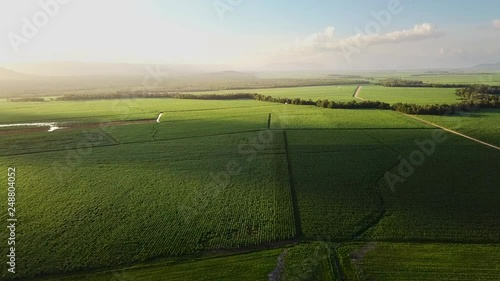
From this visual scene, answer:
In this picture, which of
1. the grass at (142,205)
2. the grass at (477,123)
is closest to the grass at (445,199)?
the grass at (477,123)

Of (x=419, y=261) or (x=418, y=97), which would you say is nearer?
(x=419, y=261)

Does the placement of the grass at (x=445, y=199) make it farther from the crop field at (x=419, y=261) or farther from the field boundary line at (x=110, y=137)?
the field boundary line at (x=110, y=137)

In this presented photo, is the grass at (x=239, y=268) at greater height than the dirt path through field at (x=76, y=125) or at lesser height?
lesser

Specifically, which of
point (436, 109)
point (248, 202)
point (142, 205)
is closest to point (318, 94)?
point (436, 109)

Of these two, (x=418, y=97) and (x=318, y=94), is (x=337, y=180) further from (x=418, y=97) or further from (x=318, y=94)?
(x=318, y=94)

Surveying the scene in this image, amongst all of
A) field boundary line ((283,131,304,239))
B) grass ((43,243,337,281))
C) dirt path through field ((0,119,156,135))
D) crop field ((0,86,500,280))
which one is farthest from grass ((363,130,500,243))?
dirt path through field ((0,119,156,135))

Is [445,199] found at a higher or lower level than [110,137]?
lower

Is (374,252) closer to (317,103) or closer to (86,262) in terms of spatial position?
(86,262)

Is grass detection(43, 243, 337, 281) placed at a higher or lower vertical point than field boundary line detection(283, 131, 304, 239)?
lower

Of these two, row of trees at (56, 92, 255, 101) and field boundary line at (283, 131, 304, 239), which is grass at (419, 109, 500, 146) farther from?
row of trees at (56, 92, 255, 101)
